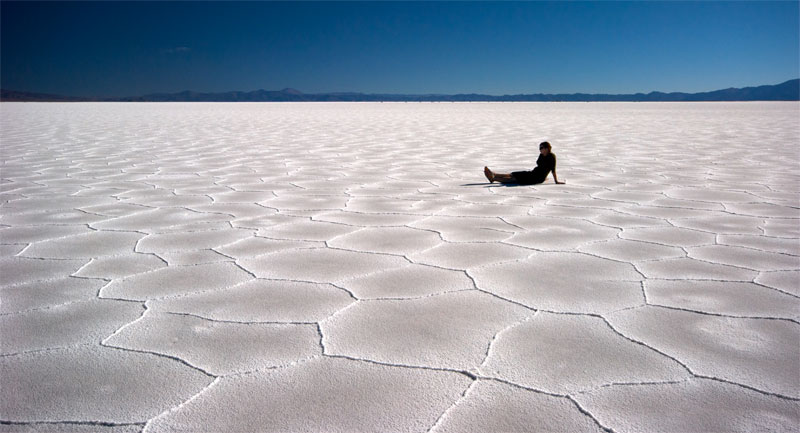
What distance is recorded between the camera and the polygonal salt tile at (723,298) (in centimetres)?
174

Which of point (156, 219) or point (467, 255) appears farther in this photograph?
point (156, 219)

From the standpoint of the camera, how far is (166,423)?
117 centimetres

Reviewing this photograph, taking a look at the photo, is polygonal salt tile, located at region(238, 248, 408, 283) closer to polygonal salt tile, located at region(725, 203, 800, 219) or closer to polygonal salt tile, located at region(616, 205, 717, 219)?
polygonal salt tile, located at region(616, 205, 717, 219)

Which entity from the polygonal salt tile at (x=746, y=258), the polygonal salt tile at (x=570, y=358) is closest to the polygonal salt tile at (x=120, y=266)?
the polygonal salt tile at (x=570, y=358)

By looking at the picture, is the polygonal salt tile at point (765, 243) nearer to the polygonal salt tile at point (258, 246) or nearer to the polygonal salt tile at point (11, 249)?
the polygonal salt tile at point (258, 246)

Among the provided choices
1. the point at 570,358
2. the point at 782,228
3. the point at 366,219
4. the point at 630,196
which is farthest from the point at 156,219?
the point at 782,228

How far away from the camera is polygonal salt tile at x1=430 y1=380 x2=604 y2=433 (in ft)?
3.79

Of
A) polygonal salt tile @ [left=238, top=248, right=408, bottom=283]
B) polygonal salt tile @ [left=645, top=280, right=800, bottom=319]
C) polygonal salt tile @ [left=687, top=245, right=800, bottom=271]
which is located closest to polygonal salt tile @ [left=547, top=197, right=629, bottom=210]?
polygonal salt tile @ [left=687, top=245, right=800, bottom=271]

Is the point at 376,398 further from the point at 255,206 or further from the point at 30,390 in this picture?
the point at 255,206

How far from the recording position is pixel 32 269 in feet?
7.06

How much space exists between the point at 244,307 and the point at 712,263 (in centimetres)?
165

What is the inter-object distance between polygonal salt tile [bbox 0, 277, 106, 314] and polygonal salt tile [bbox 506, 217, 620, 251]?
61.7 inches

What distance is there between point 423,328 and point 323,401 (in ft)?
1.42

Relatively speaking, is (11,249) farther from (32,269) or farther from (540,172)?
(540,172)
